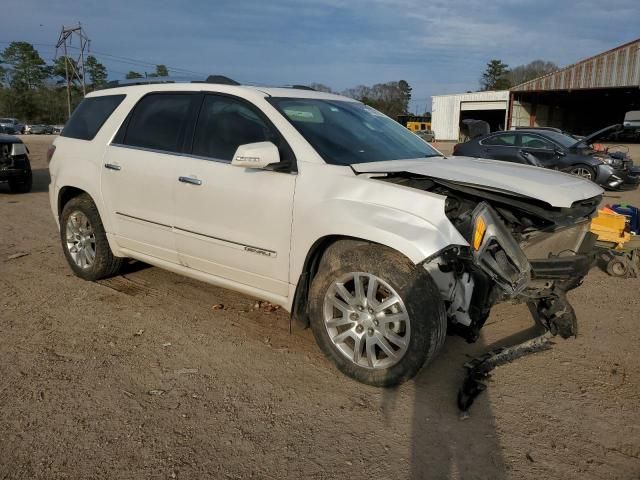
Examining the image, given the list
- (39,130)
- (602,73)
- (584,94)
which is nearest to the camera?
(602,73)

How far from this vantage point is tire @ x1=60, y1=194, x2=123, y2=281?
16.5 ft

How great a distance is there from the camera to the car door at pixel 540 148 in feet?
43.8

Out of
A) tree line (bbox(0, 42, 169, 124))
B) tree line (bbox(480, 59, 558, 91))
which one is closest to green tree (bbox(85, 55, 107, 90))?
tree line (bbox(0, 42, 169, 124))

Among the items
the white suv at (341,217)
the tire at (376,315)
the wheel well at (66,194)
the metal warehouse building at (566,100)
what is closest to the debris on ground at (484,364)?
the white suv at (341,217)

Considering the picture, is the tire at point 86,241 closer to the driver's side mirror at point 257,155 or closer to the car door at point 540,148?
the driver's side mirror at point 257,155

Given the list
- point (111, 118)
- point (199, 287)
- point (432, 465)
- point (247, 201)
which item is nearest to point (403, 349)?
point (432, 465)

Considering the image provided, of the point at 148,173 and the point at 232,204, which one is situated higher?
the point at 148,173

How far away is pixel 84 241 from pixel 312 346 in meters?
2.73

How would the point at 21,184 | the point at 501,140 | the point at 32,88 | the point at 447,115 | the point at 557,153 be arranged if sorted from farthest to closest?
the point at 32,88 < the point at 447,115 < the point at 501,140 < the point at 557,153 < the point at 21,184

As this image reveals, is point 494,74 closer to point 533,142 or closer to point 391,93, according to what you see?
point 391,93

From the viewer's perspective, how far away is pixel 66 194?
5.38 m

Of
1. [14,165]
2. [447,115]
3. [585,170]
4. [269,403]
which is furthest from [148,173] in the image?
[447,115]

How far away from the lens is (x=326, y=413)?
309 centimetres

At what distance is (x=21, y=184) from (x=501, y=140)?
1182 cm
